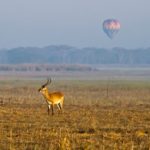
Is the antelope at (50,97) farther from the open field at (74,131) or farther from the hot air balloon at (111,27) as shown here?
the hot air balloon at (111,27)

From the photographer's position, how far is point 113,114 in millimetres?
29578

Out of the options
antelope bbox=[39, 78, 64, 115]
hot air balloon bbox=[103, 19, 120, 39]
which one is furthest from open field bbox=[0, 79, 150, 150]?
hot air balloon bbox=[103, 19, 120, 39]

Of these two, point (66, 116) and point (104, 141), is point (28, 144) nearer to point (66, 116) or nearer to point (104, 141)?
point (104, 141)

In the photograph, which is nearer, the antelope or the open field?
the open field

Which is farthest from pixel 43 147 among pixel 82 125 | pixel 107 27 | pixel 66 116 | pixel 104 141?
pixel 107 27

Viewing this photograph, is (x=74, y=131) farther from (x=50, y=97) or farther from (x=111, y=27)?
(x=111, y=27)

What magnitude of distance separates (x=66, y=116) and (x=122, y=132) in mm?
7121

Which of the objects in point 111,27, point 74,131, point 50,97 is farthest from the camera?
point 111,27

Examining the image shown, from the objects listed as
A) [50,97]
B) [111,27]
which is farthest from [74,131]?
[111,27]

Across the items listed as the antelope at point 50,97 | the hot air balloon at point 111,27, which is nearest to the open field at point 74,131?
the antelope at point 50,97

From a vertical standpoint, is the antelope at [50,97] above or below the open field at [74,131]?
above

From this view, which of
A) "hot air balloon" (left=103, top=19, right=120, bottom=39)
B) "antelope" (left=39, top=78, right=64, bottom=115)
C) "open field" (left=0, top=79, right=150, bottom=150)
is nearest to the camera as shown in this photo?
"open field" (left=0, top=79, right=150, bottom=150)

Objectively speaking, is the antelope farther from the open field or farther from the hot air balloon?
the hot air balloon

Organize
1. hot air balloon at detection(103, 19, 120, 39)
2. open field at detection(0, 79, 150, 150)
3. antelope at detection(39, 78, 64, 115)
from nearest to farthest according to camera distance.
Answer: open field at detection(0, 79, 150, 150) → antelope at detection(39, 78, 64, 115) → hot air balloon at detection(103, 19, 120, 39)
